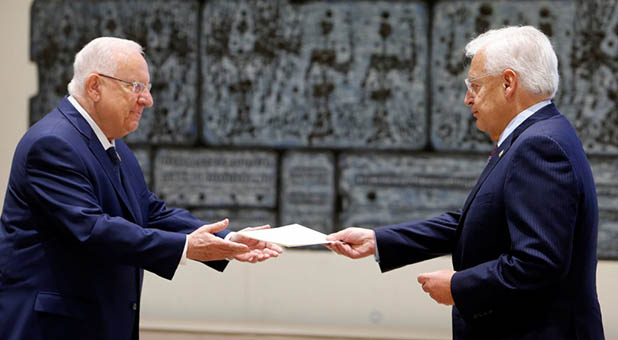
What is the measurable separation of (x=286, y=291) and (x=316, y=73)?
1.49 m

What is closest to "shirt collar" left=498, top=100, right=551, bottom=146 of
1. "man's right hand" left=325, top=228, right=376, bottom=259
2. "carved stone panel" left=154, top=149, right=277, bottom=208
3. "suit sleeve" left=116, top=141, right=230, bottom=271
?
"man's right hand" left=325, top=228, right=376, bottom=259

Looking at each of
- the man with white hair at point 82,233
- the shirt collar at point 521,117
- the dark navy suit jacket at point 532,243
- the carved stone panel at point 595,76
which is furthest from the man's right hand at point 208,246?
the carved stone panel at point 595,76

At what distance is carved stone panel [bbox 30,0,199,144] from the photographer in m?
5.45

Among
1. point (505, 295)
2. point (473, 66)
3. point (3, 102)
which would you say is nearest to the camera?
point (505, 295)

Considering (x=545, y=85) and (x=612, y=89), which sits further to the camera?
(x=612, y=89)

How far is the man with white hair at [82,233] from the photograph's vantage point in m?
2.63

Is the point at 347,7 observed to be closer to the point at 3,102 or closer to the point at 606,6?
the point at 606,6

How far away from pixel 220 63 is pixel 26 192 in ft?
9.44

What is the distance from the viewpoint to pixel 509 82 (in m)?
2.48

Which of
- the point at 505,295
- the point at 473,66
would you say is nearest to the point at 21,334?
the point at 505,295

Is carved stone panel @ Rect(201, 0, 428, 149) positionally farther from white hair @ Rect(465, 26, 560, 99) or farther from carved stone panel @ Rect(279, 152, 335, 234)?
white hair @ Rect(465, 26, 560, 99)

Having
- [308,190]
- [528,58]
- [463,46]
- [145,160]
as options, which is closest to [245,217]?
[308,190]

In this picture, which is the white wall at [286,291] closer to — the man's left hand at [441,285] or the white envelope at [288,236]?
the white envelope at [288,236]

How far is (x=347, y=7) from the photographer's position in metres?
5.30
